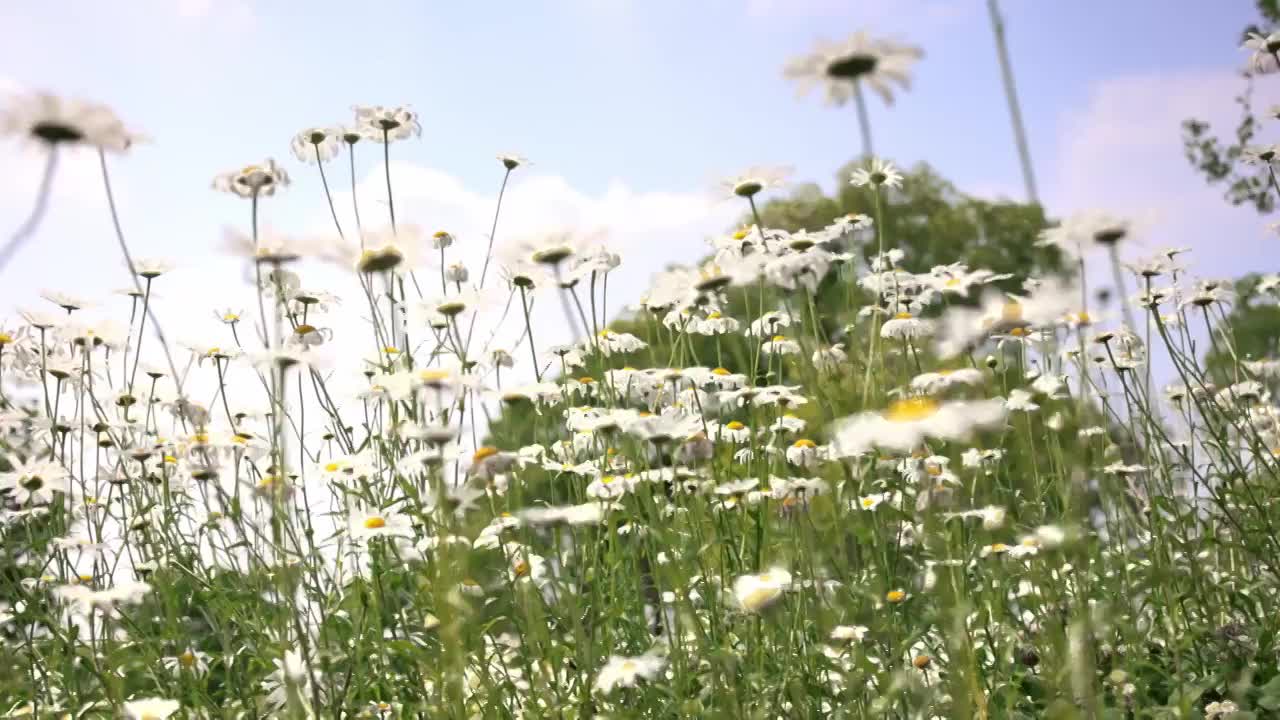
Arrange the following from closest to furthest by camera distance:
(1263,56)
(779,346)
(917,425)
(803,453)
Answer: (917,425) → (803,453) → (1263,56) → (779,346)

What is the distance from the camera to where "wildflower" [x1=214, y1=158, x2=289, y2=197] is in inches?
105

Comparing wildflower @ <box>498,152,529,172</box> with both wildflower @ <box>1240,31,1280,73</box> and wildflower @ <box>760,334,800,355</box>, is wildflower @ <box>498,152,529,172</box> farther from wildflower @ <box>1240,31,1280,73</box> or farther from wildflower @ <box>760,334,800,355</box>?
wildflower @ <box>1240,31,1280,73</box>

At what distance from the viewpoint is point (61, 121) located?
2361 millimetres

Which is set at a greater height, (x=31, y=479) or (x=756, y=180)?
(x=756, y=180)

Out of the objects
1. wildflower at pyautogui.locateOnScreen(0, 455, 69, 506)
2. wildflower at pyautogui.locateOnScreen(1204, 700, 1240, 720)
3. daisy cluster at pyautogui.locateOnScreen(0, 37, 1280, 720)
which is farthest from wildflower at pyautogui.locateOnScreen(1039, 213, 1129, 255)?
wildflower at pyautogui.locateOnScreen(0, 455, 69, 506)

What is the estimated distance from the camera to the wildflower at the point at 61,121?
7.70 feet

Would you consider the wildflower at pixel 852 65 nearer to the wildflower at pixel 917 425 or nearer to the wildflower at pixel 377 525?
the wildflower at pixel 917 425

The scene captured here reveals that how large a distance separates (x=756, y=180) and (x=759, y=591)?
49.7 inches

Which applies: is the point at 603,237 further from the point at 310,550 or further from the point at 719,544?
the point at 310,550

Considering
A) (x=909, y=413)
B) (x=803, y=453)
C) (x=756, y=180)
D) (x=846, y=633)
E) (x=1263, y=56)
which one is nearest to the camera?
(x=909, y=413)

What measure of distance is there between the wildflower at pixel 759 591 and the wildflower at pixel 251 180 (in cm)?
153

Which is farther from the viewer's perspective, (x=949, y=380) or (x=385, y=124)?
(x=385, y=124)

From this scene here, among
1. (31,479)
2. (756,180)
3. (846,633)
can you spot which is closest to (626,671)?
(846,633)

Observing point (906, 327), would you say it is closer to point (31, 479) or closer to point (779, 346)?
point (779, 346)
